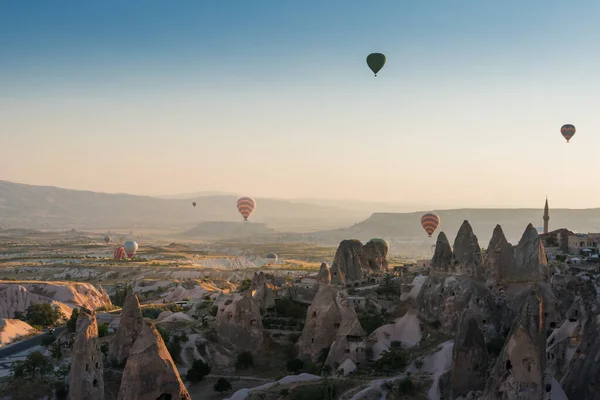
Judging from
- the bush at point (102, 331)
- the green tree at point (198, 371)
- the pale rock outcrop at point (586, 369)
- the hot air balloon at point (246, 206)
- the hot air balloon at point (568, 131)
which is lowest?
the green tree at point (198, 371)

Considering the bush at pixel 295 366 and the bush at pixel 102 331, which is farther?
the bush at pixel 102 331

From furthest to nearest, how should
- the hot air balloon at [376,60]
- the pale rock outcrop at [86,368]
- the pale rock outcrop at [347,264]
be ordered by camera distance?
1. the hot air balloon at [376,60]
2. the pale rock outcrop at [347,264]
3. the pale rock outcrop at [86,368]

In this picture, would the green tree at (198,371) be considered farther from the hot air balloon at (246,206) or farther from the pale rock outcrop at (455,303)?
the hot air balloon at (246,206)

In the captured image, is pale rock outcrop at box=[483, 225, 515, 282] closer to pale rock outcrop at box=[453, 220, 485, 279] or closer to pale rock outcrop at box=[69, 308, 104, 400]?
pale rock outcrop at box=[453, 220, 485, 279]

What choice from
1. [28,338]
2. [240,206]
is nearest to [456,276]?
[28,338]

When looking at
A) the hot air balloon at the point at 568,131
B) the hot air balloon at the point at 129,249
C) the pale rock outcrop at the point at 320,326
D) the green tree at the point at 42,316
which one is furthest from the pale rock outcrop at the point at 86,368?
the hot air balloon at the point at 129,249

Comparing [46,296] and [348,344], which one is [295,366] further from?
[46,296]

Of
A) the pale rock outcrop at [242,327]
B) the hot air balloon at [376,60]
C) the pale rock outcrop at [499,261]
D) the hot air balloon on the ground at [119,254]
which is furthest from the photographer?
the hot air balloon on the ground at [119,254]
